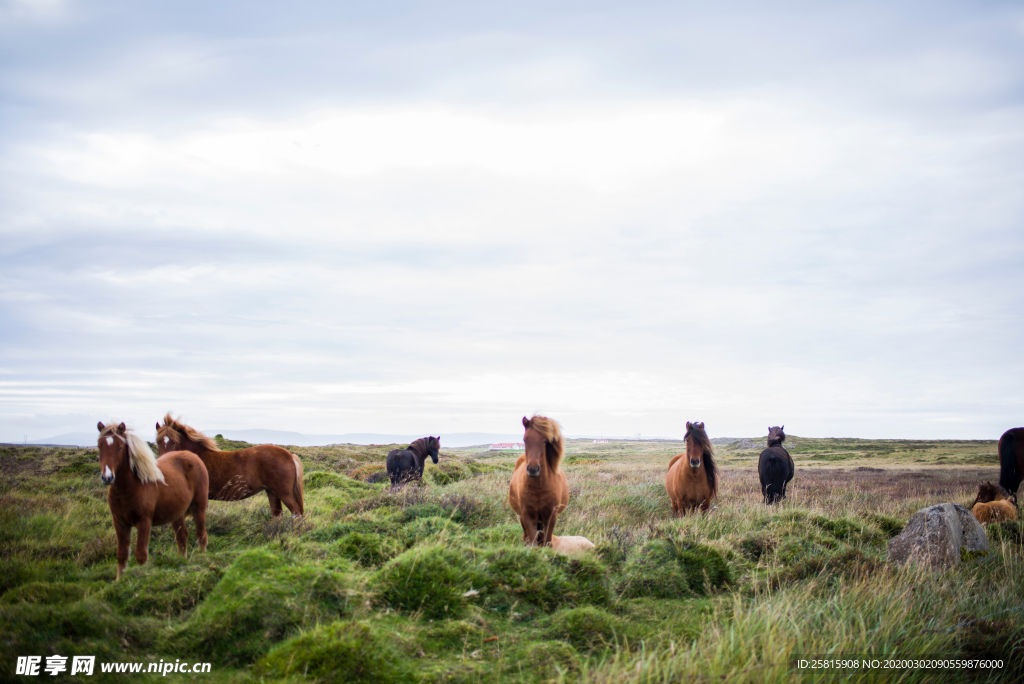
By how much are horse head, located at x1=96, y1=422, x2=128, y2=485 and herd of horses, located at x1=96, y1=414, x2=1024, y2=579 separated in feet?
0.03

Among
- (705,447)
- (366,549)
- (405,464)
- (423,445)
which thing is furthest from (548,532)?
(423,445)

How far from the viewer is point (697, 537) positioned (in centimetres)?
850

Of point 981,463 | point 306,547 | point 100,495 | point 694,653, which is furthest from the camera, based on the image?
point 981,463

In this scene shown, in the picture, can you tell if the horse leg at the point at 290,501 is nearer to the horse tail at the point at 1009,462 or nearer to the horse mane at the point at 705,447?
the horse mane at the point at 705,447

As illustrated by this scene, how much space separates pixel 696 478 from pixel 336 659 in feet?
30.9

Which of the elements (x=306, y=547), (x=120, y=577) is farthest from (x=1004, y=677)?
(x=120, y=577)

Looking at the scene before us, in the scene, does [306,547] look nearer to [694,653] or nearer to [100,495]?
[694,653]

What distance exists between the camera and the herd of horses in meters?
6.88

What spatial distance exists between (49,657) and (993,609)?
929 cm

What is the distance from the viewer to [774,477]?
587 inches

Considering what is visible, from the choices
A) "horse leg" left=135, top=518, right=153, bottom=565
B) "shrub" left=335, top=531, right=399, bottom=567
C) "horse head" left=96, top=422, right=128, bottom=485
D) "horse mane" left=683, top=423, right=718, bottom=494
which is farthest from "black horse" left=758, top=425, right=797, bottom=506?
"horse head" left=96, top=422, right=128, bottom=485

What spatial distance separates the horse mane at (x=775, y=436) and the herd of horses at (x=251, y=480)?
1.15 meters

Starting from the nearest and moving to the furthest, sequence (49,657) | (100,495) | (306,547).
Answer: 1. (49,657)
2. (306,547)
3. (100,495)

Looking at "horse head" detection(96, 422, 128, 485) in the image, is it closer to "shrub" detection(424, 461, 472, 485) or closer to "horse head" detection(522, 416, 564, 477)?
"horse head" detection(522, 416, 564, 477)
